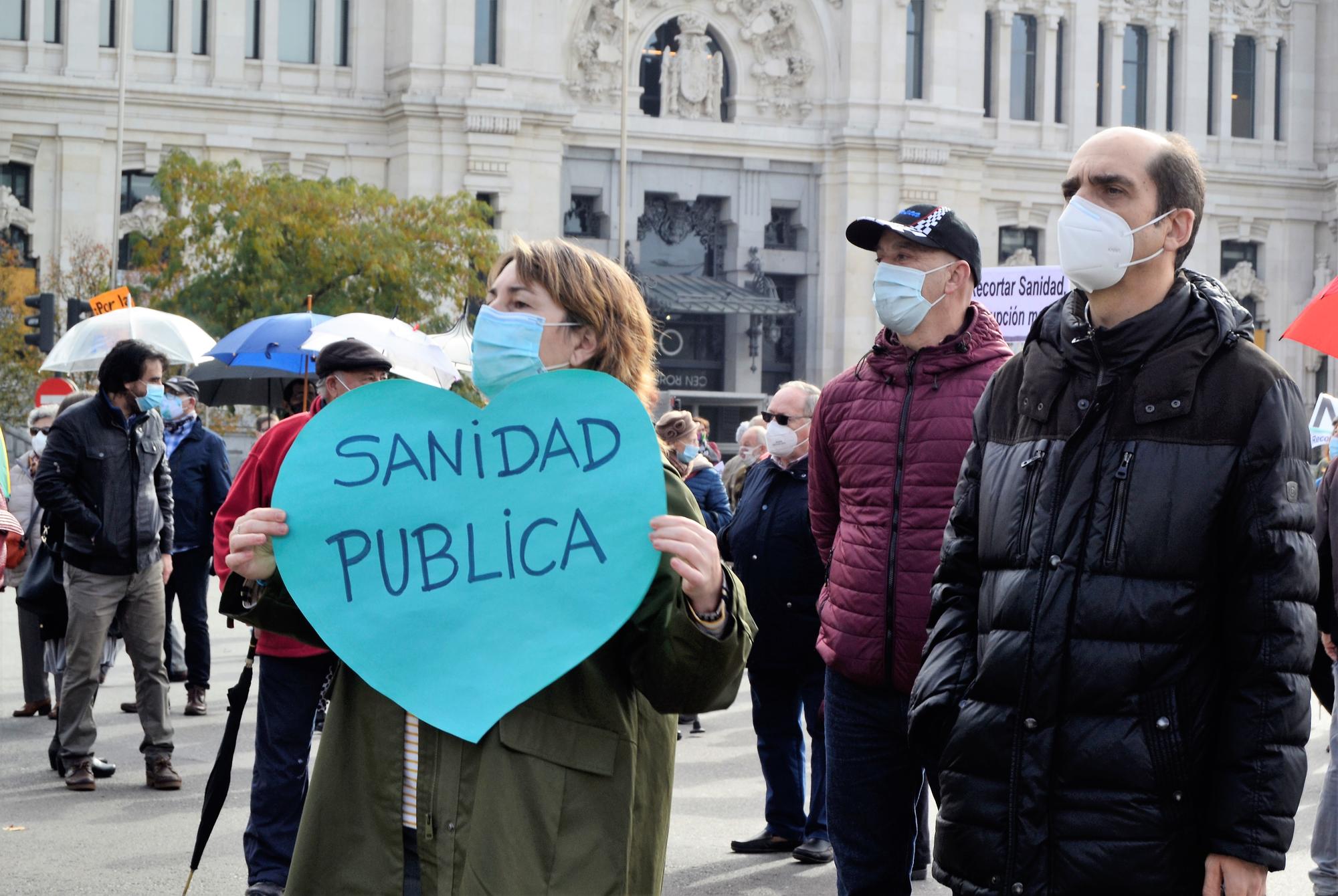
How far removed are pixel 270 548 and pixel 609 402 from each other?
2.09ft

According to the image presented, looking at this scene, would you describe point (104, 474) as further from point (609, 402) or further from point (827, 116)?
point (827, 116)

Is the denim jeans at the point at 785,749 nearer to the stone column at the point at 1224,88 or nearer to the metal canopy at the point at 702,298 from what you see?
the metal canopy at the point at 702,298

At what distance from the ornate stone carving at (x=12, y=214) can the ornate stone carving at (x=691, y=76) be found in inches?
608

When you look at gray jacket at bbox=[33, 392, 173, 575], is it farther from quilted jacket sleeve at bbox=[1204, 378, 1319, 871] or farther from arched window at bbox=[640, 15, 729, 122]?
arched window at bbox=[640, 15, 729, 122]

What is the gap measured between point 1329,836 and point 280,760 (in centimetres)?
371

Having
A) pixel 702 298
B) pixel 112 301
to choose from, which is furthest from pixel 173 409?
pixel 702 298

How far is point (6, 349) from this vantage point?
111ft

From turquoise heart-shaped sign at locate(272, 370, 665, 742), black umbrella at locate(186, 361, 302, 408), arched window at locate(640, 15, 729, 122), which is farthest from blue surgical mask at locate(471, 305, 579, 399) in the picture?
arched window at locate(640, 15, 729, 122)

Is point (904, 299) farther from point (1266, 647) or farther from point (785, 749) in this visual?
point (785, 749)

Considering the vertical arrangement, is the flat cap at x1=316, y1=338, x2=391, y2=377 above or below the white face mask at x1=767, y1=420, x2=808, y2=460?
above

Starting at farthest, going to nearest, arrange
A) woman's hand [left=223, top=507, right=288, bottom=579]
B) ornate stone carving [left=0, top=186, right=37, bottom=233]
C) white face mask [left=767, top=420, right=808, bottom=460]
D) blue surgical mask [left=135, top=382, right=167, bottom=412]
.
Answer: ornate stone carving [left=0, top=186, right=37, bottom=233] → blue surgical mask [left=135, top=382, right=167, bottom=412] → white face mask [left=767, top=420, right=808, bottom=460] → woman's hand [left=223, top=507, right=288, bottom=579]

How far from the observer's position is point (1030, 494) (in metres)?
3.34

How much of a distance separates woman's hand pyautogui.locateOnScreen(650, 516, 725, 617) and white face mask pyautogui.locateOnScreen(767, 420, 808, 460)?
481cm

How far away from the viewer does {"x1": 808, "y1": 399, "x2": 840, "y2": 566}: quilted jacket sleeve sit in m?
5.36
